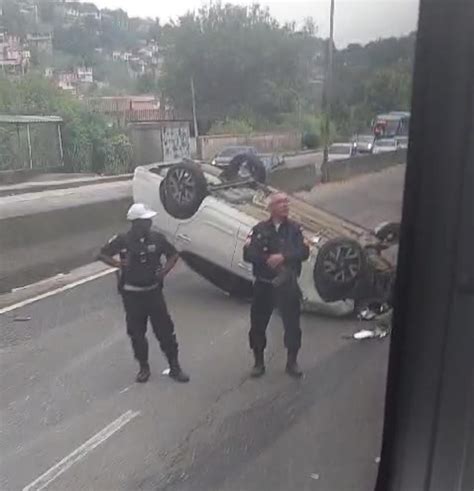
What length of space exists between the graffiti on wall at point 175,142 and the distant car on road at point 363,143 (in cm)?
54

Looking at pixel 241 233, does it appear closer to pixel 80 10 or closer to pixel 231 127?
pixel 231 127

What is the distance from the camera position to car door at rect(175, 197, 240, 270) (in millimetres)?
2432

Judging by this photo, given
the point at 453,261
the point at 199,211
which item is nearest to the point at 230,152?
the point at 199,211

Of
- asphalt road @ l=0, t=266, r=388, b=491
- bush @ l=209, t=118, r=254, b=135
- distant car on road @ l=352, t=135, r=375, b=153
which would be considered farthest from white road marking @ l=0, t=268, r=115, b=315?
distant car on road @ l=352, t=135, r=375, b=153

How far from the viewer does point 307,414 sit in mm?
2508

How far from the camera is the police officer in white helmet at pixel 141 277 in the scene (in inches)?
91.5

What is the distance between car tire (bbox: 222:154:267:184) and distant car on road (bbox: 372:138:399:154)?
1.22 feet

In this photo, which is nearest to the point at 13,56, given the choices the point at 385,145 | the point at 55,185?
the point at 55,185

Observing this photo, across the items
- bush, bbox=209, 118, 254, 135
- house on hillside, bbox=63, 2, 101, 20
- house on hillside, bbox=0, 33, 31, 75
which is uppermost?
house on hillside, bbox=63, 2, 101, 20

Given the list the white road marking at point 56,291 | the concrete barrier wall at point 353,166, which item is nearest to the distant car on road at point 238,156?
the concrete barrier wall at point 353,166

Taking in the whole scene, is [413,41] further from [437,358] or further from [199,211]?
[437,358]

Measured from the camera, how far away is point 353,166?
269 centimetres

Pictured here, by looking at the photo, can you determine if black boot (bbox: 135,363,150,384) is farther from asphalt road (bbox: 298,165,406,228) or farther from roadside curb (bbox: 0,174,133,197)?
asphalt road (bbox: 298,165,406,228)

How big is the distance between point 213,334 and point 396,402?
2.23 ft
